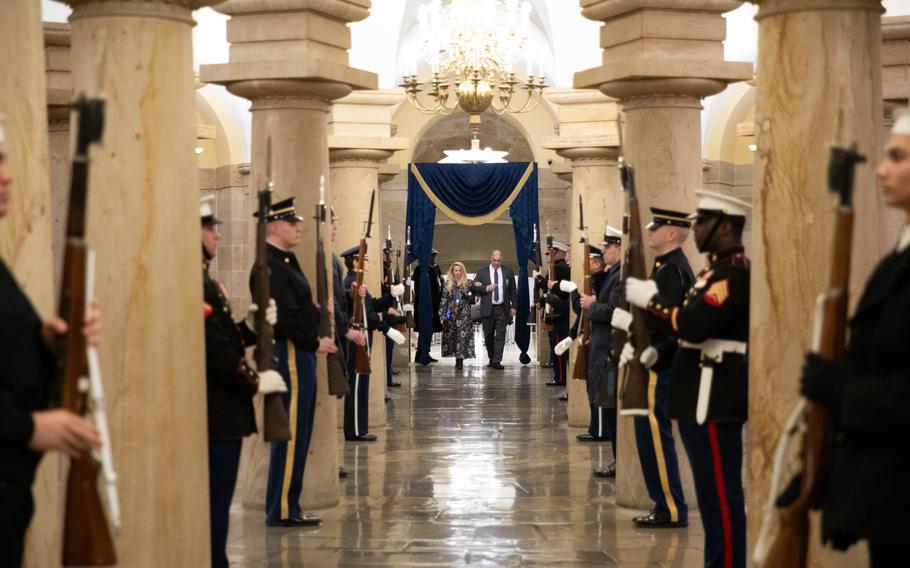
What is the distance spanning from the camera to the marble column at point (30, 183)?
4.88 m

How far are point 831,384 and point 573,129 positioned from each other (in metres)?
9.30

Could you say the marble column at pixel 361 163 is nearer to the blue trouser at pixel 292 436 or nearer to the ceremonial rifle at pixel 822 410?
the blue trouser at pixel 292 436

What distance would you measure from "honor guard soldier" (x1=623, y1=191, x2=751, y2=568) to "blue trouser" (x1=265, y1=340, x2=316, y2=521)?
2.33 meters

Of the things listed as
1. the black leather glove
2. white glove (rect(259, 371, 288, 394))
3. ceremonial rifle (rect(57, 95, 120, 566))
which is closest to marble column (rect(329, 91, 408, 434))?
white glove (rect(259, 371, 288, 394))

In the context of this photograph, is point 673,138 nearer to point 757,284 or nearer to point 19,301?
point 757,284

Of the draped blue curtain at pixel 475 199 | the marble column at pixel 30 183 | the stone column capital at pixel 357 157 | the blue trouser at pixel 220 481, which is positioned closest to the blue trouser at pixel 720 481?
the blue trouser at pixel 220 481

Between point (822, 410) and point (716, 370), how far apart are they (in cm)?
221

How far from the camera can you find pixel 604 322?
31.4 feet

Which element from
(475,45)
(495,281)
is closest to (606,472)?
(475,45)

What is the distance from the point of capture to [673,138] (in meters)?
8.07

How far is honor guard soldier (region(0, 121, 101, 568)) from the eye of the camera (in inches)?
134

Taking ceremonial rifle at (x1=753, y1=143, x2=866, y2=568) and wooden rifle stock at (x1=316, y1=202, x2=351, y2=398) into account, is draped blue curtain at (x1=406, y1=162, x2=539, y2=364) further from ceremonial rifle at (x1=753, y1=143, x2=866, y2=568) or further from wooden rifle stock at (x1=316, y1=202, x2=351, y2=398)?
ceremonial rifle at (x1=753, y1=143, x2=866, y2=568)

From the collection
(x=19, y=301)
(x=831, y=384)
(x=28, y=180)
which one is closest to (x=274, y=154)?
(x=28, y=180)

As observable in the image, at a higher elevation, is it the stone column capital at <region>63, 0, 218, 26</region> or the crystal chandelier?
the crystal chandelier
